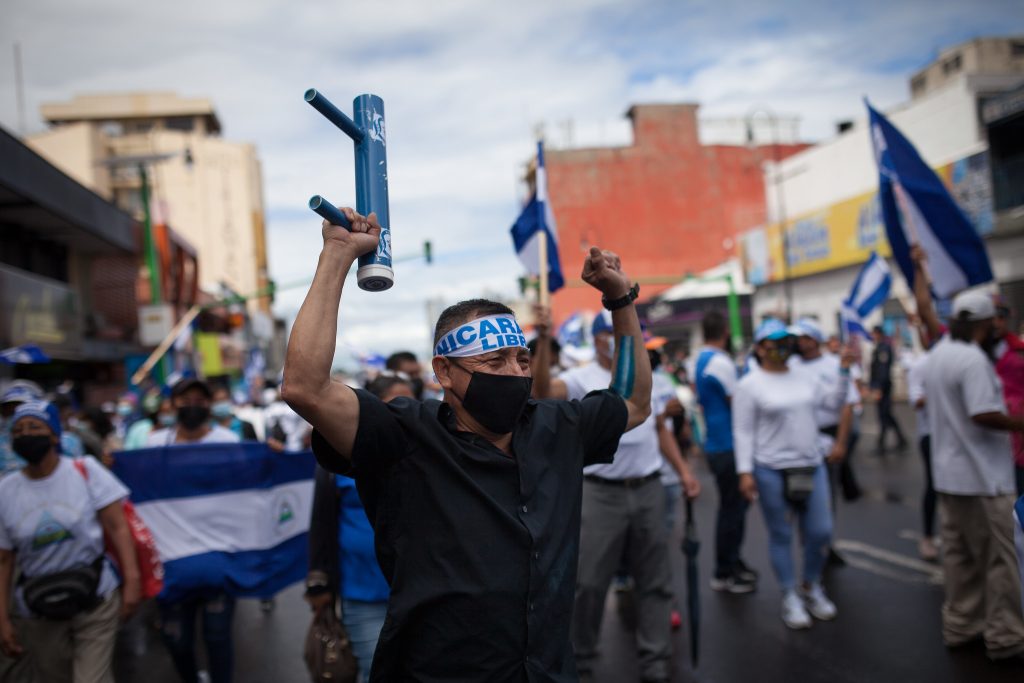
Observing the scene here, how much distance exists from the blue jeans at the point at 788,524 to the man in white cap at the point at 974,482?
0.87 metres

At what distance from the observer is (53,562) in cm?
400

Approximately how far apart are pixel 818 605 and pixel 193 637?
4.12 meters

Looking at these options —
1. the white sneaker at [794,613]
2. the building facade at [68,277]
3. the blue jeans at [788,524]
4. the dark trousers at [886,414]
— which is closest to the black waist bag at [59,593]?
the blue jeans at [788,524]

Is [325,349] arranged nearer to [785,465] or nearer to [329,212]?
[329,212]

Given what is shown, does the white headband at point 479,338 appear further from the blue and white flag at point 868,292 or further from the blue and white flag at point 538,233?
the blue and white flag at point 868,292

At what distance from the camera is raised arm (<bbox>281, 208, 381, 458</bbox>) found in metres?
2.07

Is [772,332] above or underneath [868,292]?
underneath

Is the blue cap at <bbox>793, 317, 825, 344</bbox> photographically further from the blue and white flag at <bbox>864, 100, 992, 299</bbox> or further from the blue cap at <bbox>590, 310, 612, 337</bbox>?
the blue cap at <bbox>590, 310, 612, 337</bbox>

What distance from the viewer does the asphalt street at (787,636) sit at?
5074 millimetres

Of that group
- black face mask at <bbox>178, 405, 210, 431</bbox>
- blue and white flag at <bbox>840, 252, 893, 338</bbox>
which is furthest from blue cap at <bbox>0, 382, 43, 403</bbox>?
blue and white flag at <bbox>840, 252, 893, 338</bbox>

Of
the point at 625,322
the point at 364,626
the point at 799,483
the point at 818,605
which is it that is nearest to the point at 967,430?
the point at 799,483

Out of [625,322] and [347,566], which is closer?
[625,322]

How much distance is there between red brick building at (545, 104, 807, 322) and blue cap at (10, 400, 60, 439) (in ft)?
126

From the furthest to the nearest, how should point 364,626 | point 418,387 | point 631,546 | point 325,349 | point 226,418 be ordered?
point 226,418 < point 418,387 < point 631,546 < point 364,626 < point 325,349
